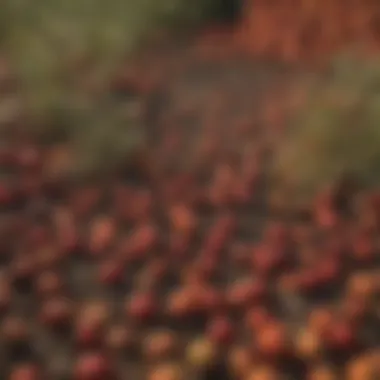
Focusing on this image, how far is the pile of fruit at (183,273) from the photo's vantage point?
1006 millimetres

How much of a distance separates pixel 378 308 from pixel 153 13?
44.7 inches

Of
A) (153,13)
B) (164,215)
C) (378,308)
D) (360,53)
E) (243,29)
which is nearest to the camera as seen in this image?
(378,308)

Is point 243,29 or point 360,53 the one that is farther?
point 243,29

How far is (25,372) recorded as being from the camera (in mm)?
967

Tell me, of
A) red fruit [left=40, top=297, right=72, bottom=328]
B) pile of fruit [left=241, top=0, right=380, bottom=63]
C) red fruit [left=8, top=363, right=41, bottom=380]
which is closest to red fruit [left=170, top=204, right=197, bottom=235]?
red fruit [left=40, top=297, right=72, bottom=328]

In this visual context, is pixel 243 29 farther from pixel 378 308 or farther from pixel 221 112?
pixel 378 308

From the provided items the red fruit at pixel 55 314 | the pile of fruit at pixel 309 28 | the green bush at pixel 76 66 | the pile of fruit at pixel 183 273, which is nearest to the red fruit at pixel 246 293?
the pile of fruit at pixel 183 273

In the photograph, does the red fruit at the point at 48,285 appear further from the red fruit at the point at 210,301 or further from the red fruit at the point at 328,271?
the red fruit at the point at 328,271

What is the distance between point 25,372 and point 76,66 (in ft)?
2.64

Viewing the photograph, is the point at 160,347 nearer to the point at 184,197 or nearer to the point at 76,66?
the point at 184,197

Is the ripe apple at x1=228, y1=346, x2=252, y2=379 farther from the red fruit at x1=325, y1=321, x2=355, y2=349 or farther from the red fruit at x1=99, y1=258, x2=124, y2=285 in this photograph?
the red fruit at x1=99, y1=258, x2=124, y2=285

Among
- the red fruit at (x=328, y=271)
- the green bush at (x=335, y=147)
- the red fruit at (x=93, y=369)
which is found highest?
the green bush at (x=335, y=147)

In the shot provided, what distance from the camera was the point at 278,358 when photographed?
100 cm

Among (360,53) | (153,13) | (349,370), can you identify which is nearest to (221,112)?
(360,53)
